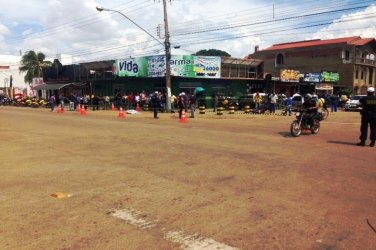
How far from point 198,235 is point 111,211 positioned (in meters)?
1.59

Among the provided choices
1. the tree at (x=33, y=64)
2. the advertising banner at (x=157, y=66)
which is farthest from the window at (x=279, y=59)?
the tree at (x=33, y=64)

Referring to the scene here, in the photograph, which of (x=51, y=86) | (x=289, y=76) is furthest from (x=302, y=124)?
(x=51, y=86)

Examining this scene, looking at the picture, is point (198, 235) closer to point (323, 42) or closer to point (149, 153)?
point (149, 153)

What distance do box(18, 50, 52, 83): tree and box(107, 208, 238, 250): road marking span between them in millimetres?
67066

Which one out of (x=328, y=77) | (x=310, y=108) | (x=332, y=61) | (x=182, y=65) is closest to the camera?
(x=310, y=108)

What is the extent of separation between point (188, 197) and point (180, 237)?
180 cm

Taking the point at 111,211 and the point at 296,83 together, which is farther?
the point at 296,83

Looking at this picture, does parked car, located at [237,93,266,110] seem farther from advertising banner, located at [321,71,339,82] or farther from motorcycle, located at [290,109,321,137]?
advertising banner, located at [321,71,339,82]

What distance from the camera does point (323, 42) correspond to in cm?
6350

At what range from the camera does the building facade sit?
55062 millimetres

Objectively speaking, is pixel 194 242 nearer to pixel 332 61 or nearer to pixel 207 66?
pixel 207 66

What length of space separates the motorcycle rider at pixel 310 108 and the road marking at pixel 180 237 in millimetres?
11298

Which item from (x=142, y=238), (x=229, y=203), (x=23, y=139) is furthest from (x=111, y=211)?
(x=23, y=139)

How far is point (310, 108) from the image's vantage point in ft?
51.9
